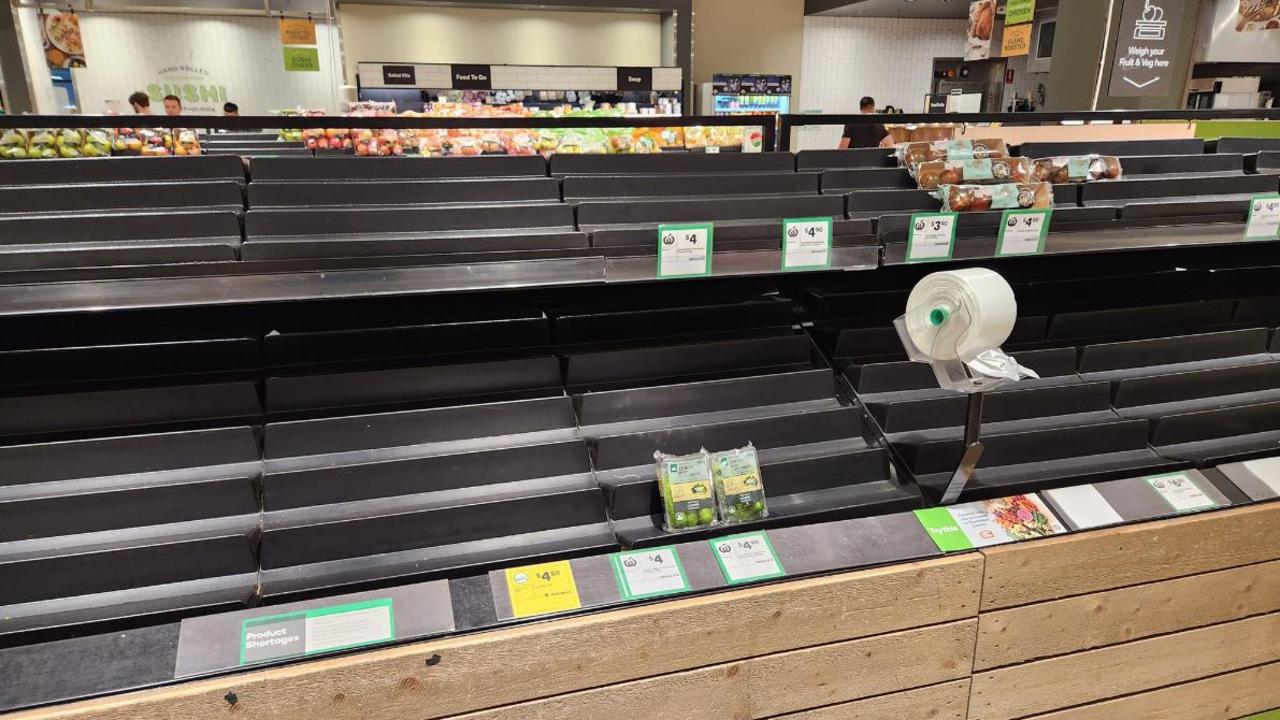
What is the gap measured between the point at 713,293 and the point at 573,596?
78 cm

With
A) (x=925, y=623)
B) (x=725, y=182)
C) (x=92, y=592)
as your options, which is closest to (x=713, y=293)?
(x=725, y=182)

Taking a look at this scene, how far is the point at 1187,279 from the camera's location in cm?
190

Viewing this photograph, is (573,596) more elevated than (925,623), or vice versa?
(573,596)

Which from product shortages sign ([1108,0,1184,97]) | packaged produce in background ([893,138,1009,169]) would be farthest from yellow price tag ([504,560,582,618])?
product shortages sign ([1108,0,1184,97])

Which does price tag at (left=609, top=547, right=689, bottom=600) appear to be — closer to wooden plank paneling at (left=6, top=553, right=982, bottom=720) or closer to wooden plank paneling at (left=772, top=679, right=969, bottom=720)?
wooden plank paneling at (left=6, top=553, right=982, bottom=720)

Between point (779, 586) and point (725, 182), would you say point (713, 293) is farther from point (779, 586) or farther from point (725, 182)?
point (779, 586)

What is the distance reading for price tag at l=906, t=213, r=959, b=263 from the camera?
1.34m

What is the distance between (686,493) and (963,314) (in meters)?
0.54

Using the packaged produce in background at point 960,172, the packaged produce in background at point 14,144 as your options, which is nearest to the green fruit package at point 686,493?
the packaged produce in background at point 960,172

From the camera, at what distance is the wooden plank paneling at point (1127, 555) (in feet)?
4.38

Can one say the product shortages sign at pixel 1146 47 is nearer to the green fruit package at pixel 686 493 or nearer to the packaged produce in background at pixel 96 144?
the green fruit package at pixel 686 493

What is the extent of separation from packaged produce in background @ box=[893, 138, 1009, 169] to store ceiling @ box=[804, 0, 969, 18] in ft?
27.9

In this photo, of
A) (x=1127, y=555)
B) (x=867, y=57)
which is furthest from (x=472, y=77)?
(x=1127, y=555)

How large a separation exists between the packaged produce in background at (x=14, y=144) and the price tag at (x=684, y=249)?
1300 millimetres
